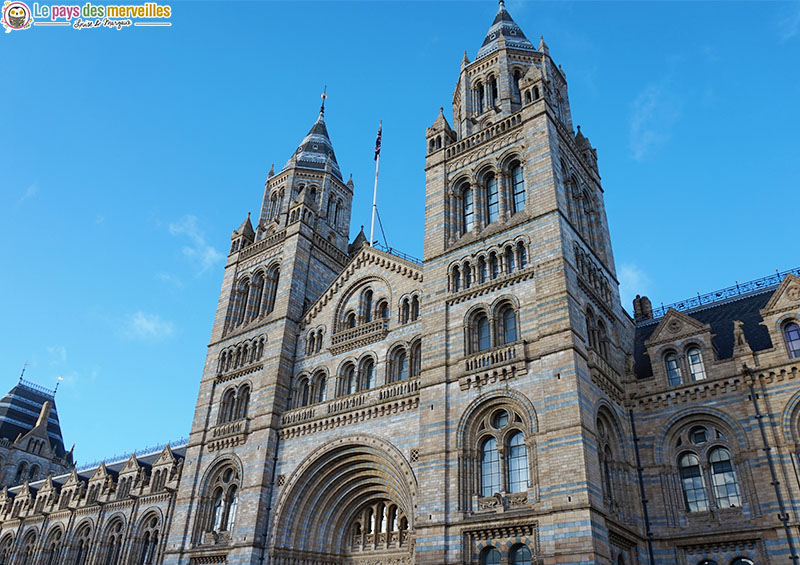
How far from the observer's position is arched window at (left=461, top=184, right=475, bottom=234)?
31594 millimetres

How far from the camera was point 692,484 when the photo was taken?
25766 millimetres

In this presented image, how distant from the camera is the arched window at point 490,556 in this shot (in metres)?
22.9

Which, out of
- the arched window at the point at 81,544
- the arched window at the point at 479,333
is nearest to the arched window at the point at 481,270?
the arched window at the point at 479,333

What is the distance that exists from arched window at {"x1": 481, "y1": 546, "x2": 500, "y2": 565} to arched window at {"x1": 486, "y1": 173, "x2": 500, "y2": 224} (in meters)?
14.6

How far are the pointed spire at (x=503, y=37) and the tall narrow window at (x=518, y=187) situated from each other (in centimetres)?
920

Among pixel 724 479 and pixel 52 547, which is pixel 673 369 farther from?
pixel 52 547

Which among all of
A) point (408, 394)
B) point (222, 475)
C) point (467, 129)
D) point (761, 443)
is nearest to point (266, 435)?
point (222, 475)

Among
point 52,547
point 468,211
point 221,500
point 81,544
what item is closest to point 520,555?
point 468,211

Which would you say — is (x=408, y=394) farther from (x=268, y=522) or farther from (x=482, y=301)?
(x=268, y=522)

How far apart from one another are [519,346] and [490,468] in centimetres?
481

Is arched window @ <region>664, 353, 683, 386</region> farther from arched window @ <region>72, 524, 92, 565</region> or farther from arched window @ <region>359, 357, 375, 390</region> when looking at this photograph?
arched window @ <region>72, 524, 92, 565</region>

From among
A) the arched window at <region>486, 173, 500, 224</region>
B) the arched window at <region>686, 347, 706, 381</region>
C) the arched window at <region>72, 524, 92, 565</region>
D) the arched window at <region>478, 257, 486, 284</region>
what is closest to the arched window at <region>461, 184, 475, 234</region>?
the arched window at <region>486, 173, 500, 224</region>

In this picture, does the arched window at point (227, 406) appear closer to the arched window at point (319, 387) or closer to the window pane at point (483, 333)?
the arched window at point (319, 387)

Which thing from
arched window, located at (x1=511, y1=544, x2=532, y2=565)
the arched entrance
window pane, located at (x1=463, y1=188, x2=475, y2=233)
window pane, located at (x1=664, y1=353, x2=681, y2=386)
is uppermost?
window pane, located at (x1=463, y1=188, x2=475, y2=233)
